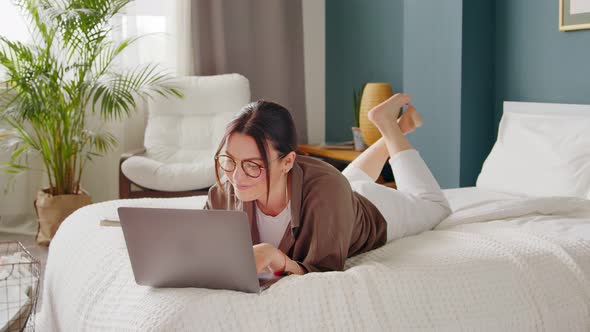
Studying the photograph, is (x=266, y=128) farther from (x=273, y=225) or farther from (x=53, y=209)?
(x=53, y=209)

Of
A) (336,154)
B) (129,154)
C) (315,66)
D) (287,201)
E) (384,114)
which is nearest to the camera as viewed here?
(287,201)

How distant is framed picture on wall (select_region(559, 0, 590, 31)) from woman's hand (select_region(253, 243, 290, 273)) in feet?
6.55

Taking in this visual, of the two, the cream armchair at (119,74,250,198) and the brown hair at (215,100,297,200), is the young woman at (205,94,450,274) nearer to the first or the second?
the brown hair at (215,100,297,200)

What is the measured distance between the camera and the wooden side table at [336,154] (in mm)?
4336

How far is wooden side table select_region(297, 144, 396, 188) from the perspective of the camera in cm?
434

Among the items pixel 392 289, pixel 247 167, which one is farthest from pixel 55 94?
pixel 392 289

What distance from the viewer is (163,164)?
4230 millimetres

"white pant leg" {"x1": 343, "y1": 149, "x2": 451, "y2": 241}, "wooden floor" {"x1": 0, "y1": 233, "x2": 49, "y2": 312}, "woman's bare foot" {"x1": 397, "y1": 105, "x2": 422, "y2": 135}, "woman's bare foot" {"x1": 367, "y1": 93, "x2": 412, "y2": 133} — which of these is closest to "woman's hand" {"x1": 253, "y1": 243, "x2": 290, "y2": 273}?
"white pant leg" {"x1": 343, "y1": 149, "x2": 451, "y2": 241}

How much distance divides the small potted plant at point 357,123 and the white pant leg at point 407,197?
1925 mm

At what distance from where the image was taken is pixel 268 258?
1629 millimetres

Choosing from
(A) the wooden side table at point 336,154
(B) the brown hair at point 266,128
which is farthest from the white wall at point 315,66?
(B) the brown hair at point 266,128

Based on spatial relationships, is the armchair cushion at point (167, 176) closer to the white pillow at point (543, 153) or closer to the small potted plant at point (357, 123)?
the small potted plant at point (357, 123)

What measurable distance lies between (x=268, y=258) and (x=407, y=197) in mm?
780

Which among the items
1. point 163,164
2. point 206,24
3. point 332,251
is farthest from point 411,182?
point 206,24
